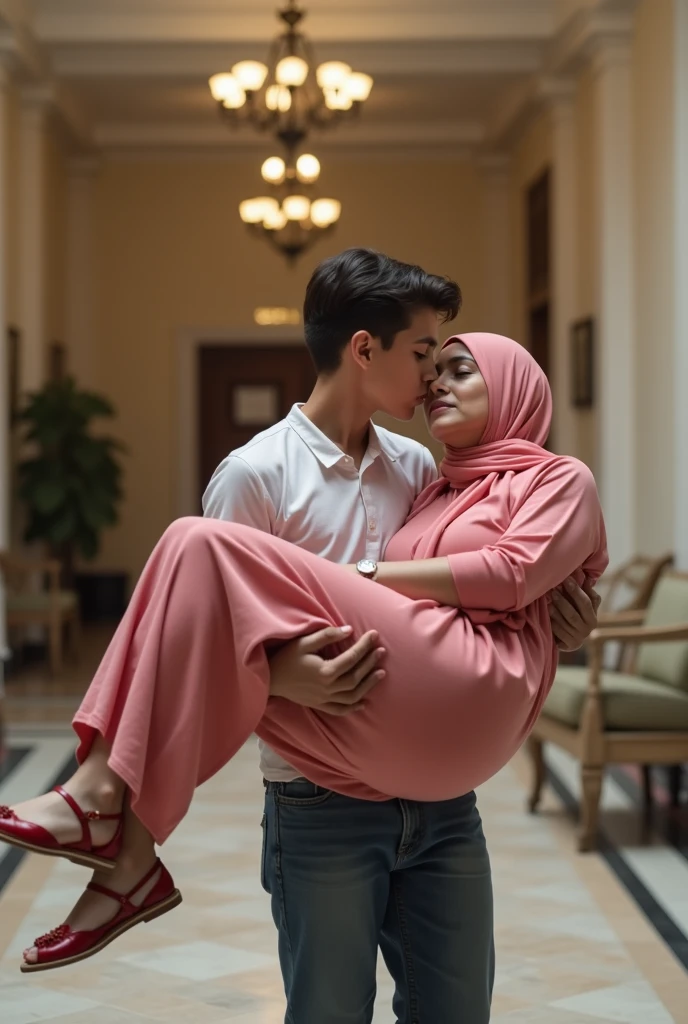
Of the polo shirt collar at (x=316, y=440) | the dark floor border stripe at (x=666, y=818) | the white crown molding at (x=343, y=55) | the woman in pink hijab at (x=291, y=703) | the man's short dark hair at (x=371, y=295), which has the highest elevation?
the white crown molding at (x=343, y=55)

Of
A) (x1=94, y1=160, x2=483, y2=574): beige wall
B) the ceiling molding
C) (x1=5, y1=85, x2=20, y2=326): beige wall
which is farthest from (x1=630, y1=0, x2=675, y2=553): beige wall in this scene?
(x1=94, y1=160, x2=483, y2=574): beige wall

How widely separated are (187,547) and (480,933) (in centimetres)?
79

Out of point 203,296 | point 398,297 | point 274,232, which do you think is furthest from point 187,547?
point 203,296

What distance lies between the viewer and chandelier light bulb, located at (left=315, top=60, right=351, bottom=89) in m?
8.48

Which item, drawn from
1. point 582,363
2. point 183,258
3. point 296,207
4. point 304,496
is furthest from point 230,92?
point 304,496

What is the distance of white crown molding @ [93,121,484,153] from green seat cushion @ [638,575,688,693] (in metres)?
7.76

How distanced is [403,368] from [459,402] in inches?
4.9

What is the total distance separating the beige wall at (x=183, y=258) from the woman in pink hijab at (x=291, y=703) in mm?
11739

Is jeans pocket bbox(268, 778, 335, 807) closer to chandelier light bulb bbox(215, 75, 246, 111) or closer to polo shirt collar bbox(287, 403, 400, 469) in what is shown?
polo shirt collar bbox(287, 403, 400, 469)

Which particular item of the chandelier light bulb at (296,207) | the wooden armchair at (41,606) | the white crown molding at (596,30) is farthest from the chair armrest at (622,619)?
the wooden armchair at (41,606)

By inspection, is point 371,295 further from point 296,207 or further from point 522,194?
point 522,194

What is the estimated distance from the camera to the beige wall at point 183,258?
1362 centimetres

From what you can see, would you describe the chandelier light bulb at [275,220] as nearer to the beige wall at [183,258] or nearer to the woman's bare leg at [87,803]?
the beige wall at [183,258]

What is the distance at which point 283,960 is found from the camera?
6.93 ft
